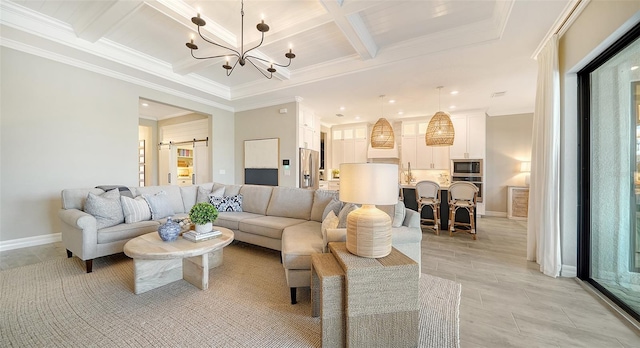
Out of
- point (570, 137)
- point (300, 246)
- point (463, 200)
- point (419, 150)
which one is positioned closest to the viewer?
point (300, 246)

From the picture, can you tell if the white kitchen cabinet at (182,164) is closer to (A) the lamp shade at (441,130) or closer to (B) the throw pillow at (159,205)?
(B) the throw pillow at (159,205)

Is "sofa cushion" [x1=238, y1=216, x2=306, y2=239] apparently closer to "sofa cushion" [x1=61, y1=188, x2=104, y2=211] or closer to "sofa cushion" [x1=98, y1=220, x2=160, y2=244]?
"sofa cushion" [x1=98, y1=220, x2=160, y2=244]

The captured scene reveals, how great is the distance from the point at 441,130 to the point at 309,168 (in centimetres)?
304

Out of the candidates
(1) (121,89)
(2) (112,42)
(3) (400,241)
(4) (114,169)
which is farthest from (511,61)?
(4) (114,169)

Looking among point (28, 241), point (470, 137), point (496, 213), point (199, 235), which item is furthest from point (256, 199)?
point (496, 213)

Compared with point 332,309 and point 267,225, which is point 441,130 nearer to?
point 267,225

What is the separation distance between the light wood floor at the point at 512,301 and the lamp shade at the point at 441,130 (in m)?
1.90

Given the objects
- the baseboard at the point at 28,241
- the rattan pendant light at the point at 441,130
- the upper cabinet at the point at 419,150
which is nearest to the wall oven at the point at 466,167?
the upper cabinet at the point at 419,150

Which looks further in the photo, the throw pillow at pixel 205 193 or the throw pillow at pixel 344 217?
the throw pillow at pixel 205 193

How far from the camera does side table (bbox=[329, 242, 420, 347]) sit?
139 centimetres

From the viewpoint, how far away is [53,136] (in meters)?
3.47

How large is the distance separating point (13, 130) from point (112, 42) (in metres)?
1.77

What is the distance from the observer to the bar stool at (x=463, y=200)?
4.00m

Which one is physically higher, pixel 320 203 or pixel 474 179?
pixel 474 179
